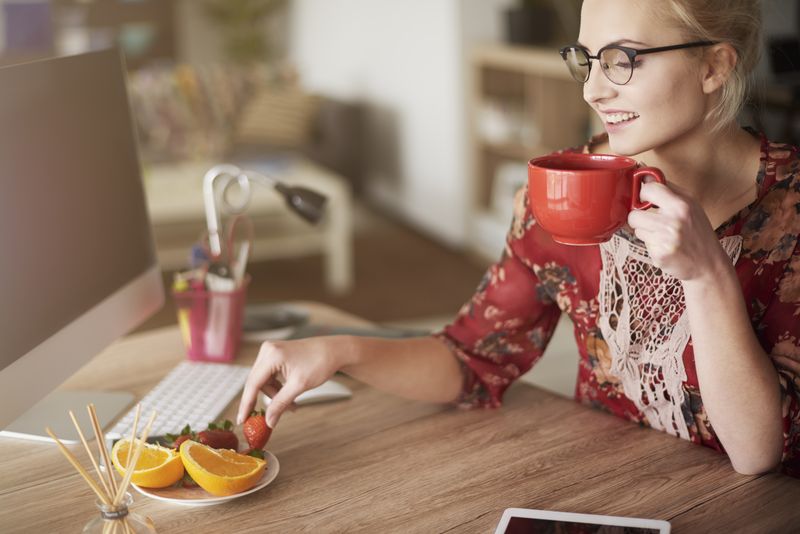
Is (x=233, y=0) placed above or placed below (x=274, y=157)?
above

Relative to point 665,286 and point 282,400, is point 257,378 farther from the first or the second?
point 665,286

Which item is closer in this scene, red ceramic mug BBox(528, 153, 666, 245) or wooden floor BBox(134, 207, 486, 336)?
red ceramic mug BBox(528, 153, 666, 245)

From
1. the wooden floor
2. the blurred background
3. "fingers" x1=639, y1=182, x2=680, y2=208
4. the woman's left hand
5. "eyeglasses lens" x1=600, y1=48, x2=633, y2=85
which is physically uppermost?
"eyeglasses lens" x1=600, y1=48, x2=633, y2=85

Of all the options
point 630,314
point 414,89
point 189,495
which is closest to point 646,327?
point 630,314

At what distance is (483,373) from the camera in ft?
4.38

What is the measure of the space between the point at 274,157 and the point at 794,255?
382cm

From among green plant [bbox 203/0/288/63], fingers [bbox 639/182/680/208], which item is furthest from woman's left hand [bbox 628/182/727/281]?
green plant [bbox 203/0/288/63]

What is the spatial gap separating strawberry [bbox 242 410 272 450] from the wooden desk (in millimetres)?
41

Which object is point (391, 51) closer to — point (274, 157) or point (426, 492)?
point (274, 157)

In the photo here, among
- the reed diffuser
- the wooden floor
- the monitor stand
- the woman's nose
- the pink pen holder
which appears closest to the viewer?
the reed diffuser

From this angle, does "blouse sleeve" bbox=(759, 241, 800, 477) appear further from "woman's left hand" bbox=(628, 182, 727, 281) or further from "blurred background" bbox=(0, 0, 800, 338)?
"blurred background" bbox=(0, 0, 800, 338)

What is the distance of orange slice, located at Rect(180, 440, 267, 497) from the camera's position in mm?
1037

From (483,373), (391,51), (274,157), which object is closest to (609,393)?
(483,373)

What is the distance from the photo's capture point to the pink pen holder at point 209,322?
1523 millimetres
